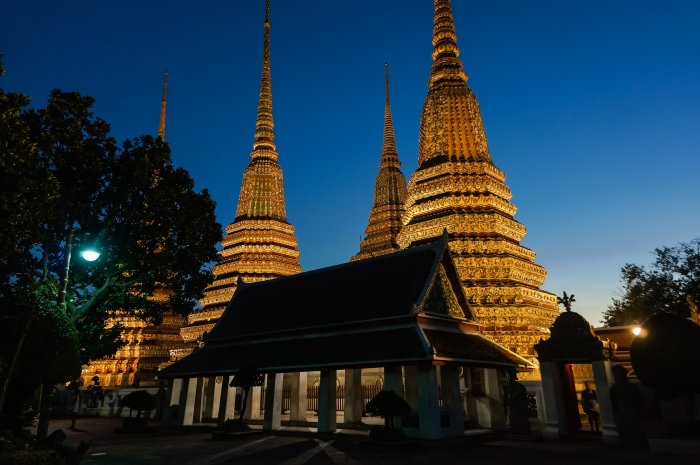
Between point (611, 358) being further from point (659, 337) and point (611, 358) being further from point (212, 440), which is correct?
point (212, 440)

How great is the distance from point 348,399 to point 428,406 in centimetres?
637

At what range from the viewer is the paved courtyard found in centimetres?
1162

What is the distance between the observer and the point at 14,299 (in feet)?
30.7

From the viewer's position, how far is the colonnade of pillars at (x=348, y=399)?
47.5ft

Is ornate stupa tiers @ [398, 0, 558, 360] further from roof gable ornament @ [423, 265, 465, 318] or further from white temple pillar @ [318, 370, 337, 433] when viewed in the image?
white temple pillar @ [318, 370, 337, 433]

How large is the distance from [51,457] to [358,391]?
1358 cm

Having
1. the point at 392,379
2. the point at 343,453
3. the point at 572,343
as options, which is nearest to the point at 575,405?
the point at 572,343

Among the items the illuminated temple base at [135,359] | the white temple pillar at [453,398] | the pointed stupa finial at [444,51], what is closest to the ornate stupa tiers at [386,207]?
the pointed stupa finial at [444,51]

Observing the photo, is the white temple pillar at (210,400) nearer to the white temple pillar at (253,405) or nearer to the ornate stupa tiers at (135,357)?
the white temple pillar at (253,405)

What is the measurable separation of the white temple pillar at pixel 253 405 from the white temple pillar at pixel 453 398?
34.1 feet

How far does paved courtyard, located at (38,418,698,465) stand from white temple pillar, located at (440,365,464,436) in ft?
1.83

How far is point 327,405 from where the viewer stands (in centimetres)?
1714

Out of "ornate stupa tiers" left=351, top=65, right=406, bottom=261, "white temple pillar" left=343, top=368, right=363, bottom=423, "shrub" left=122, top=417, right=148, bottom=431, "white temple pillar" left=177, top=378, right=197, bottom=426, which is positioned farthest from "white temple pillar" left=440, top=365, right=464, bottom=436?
"ornate stupa tiers" left=351, top=65, right=406, bottom=261

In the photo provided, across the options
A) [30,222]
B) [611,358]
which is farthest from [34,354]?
[611,358]
